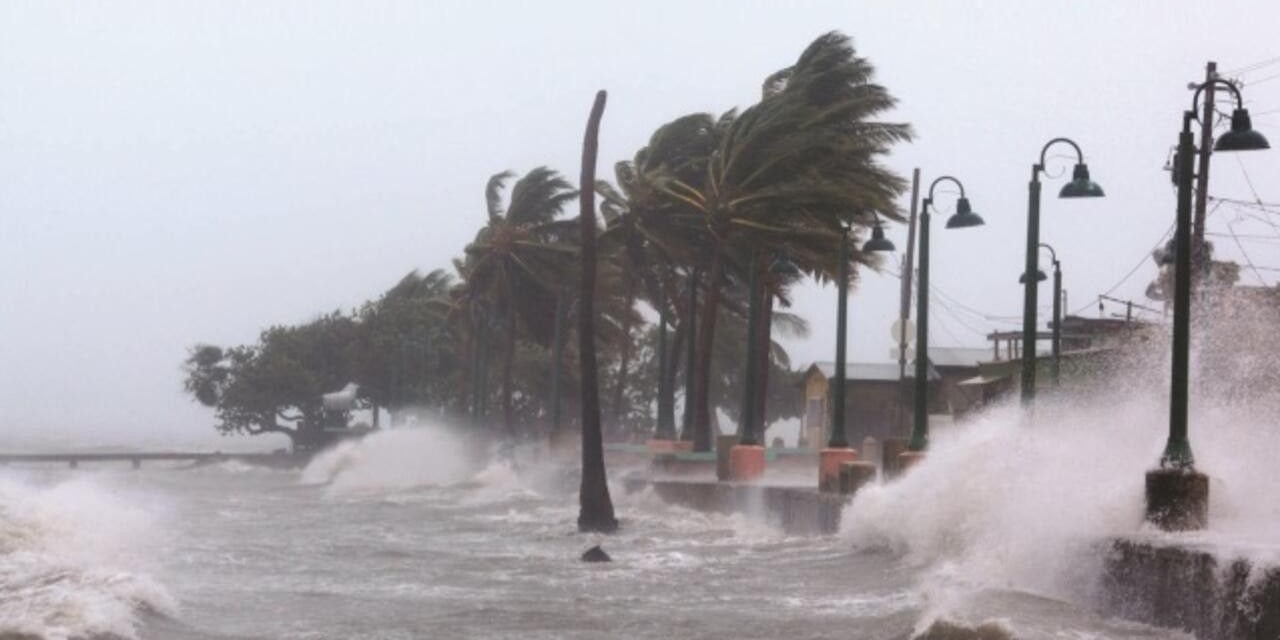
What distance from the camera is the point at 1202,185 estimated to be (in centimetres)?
3234

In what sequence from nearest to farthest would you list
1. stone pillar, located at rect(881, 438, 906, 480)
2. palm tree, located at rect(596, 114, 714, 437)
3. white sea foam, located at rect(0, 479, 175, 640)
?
white sea foam, located at rect(0, 479, 175, 640)
stone pillar, located at rect(881, 438, 906, 480)
palm tree, located at rect(596, 114, 714, 437)

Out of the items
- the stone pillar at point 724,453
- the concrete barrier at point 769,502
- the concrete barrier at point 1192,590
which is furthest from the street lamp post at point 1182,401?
the stone pillar at point 724,453

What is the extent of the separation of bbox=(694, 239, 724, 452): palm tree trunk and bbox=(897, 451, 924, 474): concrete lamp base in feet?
60.4

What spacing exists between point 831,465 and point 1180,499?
1557 centimetres

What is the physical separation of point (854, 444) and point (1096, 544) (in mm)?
46498

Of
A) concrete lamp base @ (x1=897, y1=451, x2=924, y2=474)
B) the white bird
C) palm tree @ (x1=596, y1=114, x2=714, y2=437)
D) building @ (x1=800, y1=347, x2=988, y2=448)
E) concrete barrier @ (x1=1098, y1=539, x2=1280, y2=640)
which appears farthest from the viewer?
the white bird

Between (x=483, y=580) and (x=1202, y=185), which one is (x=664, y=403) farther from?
(x=483, y=580)

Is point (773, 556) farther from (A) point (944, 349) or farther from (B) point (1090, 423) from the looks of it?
(A) point (944, 349)

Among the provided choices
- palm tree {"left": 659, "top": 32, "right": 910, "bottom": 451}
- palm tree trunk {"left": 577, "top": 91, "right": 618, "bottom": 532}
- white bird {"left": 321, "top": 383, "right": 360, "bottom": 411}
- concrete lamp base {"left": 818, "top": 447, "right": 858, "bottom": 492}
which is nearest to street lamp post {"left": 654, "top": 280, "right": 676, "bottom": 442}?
palm tree {"left": 659, "top": 32, "right": 910, "bottom": 451}

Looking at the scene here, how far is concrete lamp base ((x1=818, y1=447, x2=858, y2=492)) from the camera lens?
3100 cm

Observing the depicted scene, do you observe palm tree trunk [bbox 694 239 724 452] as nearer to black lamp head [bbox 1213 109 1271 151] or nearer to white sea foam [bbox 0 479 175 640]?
white sea foam [bbox 0 479 175 640]

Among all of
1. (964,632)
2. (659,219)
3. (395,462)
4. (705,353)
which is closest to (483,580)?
(964,632)

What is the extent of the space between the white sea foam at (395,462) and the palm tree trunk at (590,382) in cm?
3186

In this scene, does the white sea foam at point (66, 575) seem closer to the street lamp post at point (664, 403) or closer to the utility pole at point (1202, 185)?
the utility pole at point (1202, 185)
